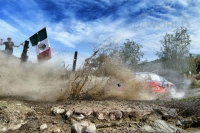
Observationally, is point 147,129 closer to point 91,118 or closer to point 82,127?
point 91,118

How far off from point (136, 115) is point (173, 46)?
19.2 meters

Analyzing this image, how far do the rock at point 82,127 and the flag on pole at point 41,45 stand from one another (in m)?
5.75

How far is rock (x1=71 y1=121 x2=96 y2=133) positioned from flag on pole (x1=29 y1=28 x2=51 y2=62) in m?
5.75

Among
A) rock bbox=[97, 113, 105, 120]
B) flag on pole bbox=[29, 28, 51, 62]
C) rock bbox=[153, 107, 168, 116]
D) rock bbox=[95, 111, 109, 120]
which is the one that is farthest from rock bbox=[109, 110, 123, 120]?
flag on pole bbox=[29, 28, 51, 62]

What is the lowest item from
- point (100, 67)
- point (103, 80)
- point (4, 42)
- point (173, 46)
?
point (103, 80)

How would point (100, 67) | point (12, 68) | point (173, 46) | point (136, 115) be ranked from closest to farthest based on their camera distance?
point (136, 115), point (100, 67), point (12, 68), point (173, 46)

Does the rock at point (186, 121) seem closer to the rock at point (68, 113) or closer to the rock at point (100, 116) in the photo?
the rock at point (100, 116)

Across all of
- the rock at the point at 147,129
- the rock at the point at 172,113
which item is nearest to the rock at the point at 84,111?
the rock at the point at 147,129

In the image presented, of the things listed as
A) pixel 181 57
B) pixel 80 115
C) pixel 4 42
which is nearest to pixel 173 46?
pixel 181 57

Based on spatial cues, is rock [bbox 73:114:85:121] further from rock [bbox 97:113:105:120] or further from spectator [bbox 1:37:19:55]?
spectator [bbox 1:37:19:55]

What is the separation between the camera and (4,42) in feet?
28.2

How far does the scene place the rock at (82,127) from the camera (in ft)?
10.7

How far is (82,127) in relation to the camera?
132 inches

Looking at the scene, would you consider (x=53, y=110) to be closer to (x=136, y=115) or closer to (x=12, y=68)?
(x=136, y=115)
